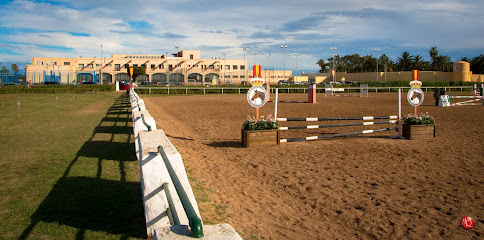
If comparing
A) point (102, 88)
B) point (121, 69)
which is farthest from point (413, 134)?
point (121, 69)

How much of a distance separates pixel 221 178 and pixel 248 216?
2227mm

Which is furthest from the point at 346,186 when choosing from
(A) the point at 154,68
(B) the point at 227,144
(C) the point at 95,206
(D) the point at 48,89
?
(A) the point at 154,68

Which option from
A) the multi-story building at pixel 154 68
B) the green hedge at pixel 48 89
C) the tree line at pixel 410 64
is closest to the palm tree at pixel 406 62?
the tree line at pixel 410 64

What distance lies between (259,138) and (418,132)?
207 inches

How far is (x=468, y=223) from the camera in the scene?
16.3ft

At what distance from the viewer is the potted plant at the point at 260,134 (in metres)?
10.8

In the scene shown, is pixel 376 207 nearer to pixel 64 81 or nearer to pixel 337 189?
pixel 337 189

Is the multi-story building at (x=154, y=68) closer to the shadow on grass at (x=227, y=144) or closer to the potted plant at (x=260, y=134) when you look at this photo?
the shadow on grass at (x=227, y=144)

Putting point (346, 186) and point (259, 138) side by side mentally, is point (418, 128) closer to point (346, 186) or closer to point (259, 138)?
point (259, 138)

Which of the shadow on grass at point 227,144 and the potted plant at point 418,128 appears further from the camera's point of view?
the potted plant at point 418,128

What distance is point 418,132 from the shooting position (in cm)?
1213

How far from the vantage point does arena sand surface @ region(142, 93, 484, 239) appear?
492cm

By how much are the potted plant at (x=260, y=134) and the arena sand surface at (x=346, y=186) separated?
1.05 feet

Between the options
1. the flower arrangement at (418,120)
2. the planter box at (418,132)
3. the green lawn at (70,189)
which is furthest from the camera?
the flower arrangement at (418,120)
